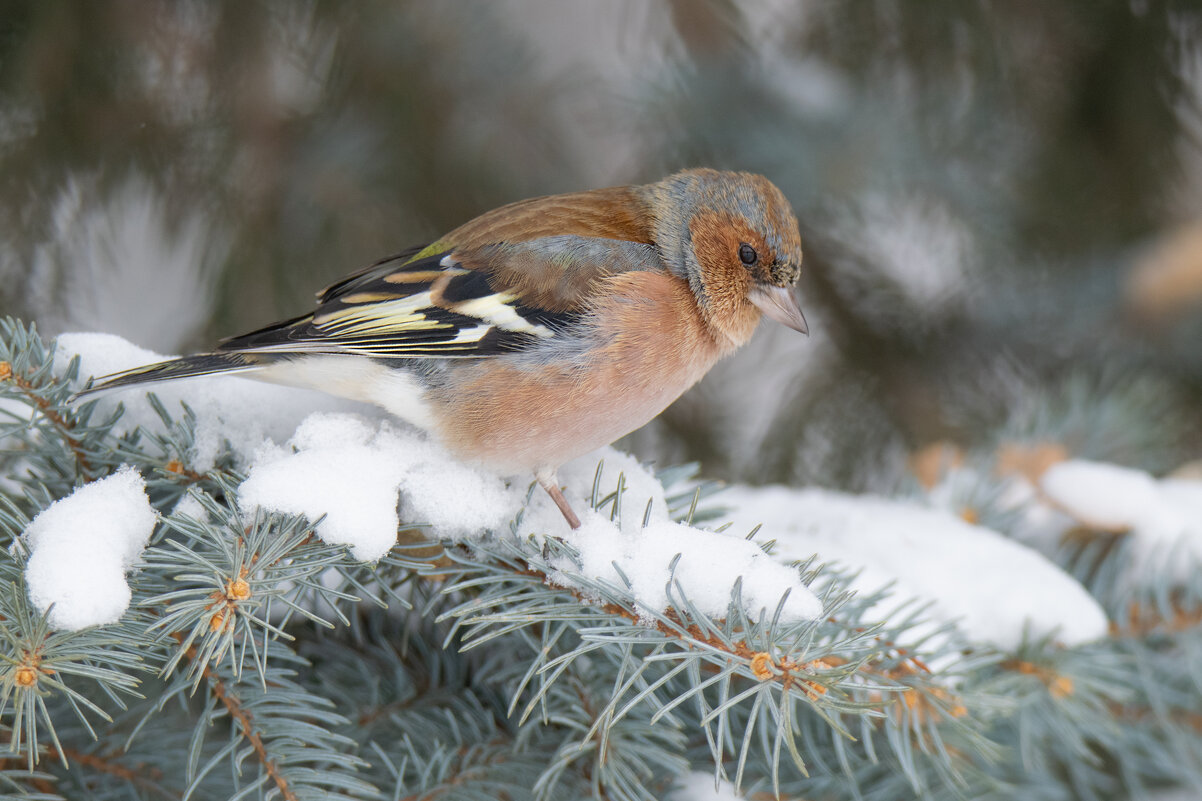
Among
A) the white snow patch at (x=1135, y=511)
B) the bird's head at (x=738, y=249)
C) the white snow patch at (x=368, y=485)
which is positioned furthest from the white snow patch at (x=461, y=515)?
the white snow patch at (x=1135, y=511)

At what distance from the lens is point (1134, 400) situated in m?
1.88

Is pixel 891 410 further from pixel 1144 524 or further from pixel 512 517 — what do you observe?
pixel 512 517

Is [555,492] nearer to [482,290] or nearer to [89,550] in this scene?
[482,290]

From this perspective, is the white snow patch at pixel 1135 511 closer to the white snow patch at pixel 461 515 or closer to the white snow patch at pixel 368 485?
the white snow patch at pixel 461 515

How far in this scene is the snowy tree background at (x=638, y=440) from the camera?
0.91 m

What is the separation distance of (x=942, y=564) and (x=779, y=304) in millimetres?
475

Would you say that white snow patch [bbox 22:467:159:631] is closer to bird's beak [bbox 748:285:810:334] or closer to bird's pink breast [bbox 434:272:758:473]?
bird's pink breast [bbox 434:272:758:473]

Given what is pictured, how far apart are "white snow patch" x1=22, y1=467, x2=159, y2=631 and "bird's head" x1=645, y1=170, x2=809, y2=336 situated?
0.89 metres

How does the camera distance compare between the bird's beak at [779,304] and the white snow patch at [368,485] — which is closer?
the white snow patch at [368,485]

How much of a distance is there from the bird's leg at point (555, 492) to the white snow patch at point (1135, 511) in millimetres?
887

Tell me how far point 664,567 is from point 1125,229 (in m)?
1.83

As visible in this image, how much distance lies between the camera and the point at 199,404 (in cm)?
119

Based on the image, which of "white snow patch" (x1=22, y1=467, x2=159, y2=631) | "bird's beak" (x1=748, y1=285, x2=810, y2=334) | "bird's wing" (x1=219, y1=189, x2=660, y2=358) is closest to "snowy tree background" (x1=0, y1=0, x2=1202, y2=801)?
"white snow patch" (x1=22, y1=467, x2=159, y2=631)

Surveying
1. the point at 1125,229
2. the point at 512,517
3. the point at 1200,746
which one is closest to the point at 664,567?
the point at 512,517
